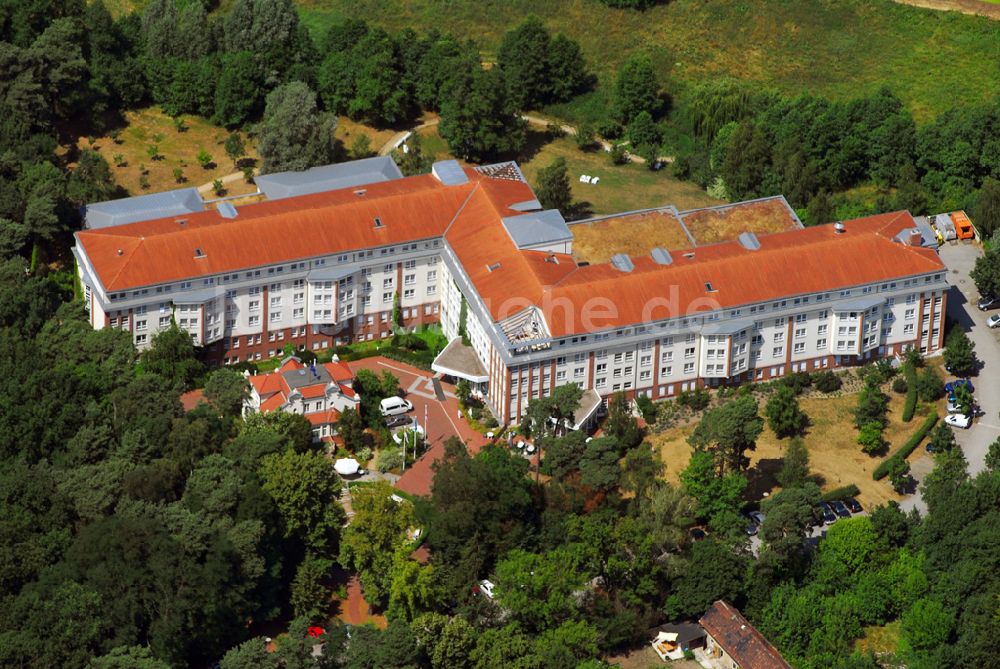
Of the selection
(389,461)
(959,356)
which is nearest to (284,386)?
(389,461)

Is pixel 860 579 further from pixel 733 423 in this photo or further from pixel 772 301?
pixel 772 301

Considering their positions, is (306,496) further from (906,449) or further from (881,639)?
(906,449)

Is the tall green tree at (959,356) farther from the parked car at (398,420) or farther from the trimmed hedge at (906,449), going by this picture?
the parked car at (398,420)

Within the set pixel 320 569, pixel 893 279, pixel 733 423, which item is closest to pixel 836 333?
pixel 893 279

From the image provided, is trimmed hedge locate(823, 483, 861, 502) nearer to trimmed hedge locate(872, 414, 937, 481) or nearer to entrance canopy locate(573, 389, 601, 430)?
trimmed hedge locate(872, 414, 937, 481)

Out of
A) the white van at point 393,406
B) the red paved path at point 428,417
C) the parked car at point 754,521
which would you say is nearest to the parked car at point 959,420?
the parked car at point 754,521

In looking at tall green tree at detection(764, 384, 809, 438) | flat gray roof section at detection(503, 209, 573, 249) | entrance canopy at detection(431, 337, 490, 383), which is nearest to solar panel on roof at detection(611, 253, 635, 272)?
flat gray roof section at detection(503, 209, 573, 249)
